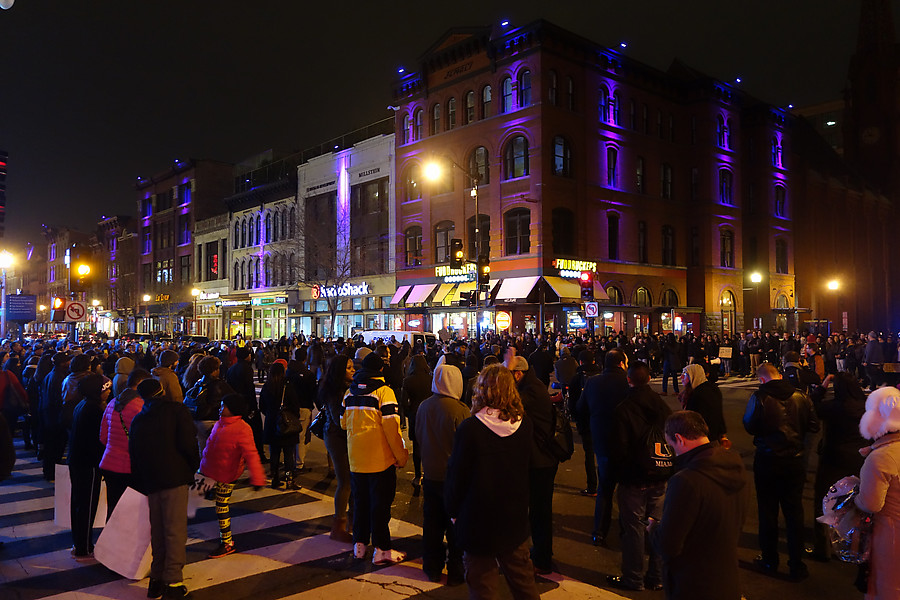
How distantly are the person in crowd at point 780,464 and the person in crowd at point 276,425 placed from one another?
19.7 feet

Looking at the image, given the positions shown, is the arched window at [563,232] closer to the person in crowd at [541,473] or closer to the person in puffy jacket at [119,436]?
the person in crowd at [541,473]

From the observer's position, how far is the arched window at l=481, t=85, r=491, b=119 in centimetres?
3600

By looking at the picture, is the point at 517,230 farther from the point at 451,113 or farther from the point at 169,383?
the point at 169,383

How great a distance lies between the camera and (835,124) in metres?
79.8

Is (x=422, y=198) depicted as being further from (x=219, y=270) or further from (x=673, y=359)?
(x=219, y=270)

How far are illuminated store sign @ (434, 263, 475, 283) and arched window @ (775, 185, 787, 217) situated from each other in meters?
24.4

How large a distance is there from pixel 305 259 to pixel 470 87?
55.1ft

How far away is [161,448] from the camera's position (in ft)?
17.5

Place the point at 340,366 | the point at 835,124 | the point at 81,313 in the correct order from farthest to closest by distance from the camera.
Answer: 1. the point at 835,124
2. the point at 81,313
3. the point at 340,366

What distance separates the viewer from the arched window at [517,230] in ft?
113

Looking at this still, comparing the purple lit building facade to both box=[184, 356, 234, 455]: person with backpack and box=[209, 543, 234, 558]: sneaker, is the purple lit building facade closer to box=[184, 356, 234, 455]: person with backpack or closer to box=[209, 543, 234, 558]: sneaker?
box=[184, 356, 234, 455]: person with backpack

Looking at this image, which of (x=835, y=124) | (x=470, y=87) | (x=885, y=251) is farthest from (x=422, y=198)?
(x=835, y=124)

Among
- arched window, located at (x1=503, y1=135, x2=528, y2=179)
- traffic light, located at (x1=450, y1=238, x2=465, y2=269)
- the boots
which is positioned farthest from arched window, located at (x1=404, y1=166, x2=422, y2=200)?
the boots

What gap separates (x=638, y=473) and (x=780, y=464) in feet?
4.35
